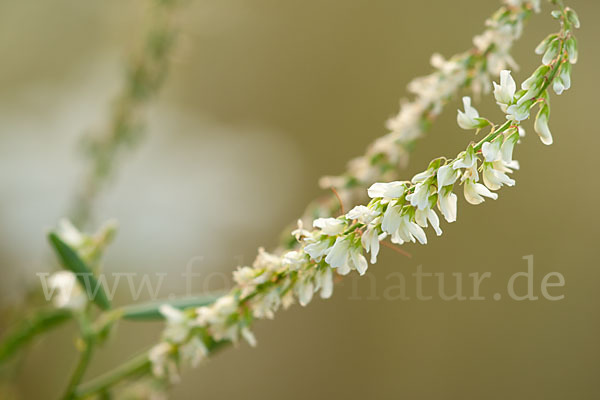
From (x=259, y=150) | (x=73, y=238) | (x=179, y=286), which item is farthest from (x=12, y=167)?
(x=73, y=238)

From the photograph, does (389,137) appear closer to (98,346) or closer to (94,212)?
(98,346)

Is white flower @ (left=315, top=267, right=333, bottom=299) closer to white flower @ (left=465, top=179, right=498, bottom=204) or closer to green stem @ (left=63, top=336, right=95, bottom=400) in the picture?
white flower @ (left=465, top=179, right=498, bottom=204)

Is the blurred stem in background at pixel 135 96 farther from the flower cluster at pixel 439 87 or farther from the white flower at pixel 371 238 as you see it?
the white flower at pixel 371 238

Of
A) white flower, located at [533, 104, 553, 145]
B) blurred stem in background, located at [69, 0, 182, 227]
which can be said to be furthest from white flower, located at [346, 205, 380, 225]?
blurred stem in background, located at [69, 0, 182, 227]

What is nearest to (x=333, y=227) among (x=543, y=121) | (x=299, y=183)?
(x=543, y=121)

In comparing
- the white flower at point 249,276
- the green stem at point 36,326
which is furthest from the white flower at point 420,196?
the green stem at point 36,326

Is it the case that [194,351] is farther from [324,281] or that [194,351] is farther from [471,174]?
[471,174]
